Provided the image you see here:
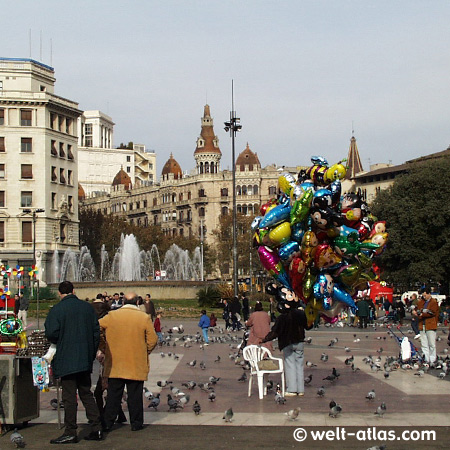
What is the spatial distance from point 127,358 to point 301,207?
15.8 ft

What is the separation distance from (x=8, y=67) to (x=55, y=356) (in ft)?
230

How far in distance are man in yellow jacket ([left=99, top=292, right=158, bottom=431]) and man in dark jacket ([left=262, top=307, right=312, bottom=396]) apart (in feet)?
13.2

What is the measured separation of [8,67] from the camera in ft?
250

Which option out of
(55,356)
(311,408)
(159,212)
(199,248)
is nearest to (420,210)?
(311,408)

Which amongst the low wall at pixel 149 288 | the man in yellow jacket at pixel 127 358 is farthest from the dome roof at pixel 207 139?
the man in yellow jacket at pixel 127 358

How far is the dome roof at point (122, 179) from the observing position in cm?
15250

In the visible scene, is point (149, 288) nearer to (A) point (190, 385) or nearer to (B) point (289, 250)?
(A) point (190, 385)

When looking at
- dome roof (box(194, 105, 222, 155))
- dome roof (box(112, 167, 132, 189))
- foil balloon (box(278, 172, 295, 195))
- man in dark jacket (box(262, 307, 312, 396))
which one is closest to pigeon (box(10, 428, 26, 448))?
man in dark jacket (box(262, 307, 312, 396))

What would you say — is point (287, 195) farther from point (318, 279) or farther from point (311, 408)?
point (311, 408)

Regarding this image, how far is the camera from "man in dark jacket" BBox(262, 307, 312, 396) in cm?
1436

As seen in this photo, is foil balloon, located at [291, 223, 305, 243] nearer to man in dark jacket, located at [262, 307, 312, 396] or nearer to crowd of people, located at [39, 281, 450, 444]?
man in dark jacket, located at [262, 307, 312, 396]

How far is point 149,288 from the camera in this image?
54.3 m

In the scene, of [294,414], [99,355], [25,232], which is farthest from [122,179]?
[294,414]

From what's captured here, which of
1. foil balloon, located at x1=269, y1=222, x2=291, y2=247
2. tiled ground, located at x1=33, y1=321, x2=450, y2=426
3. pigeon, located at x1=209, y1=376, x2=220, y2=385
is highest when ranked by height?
foil balloon, located at x1=269, y1=222, x2=291, y2=247
